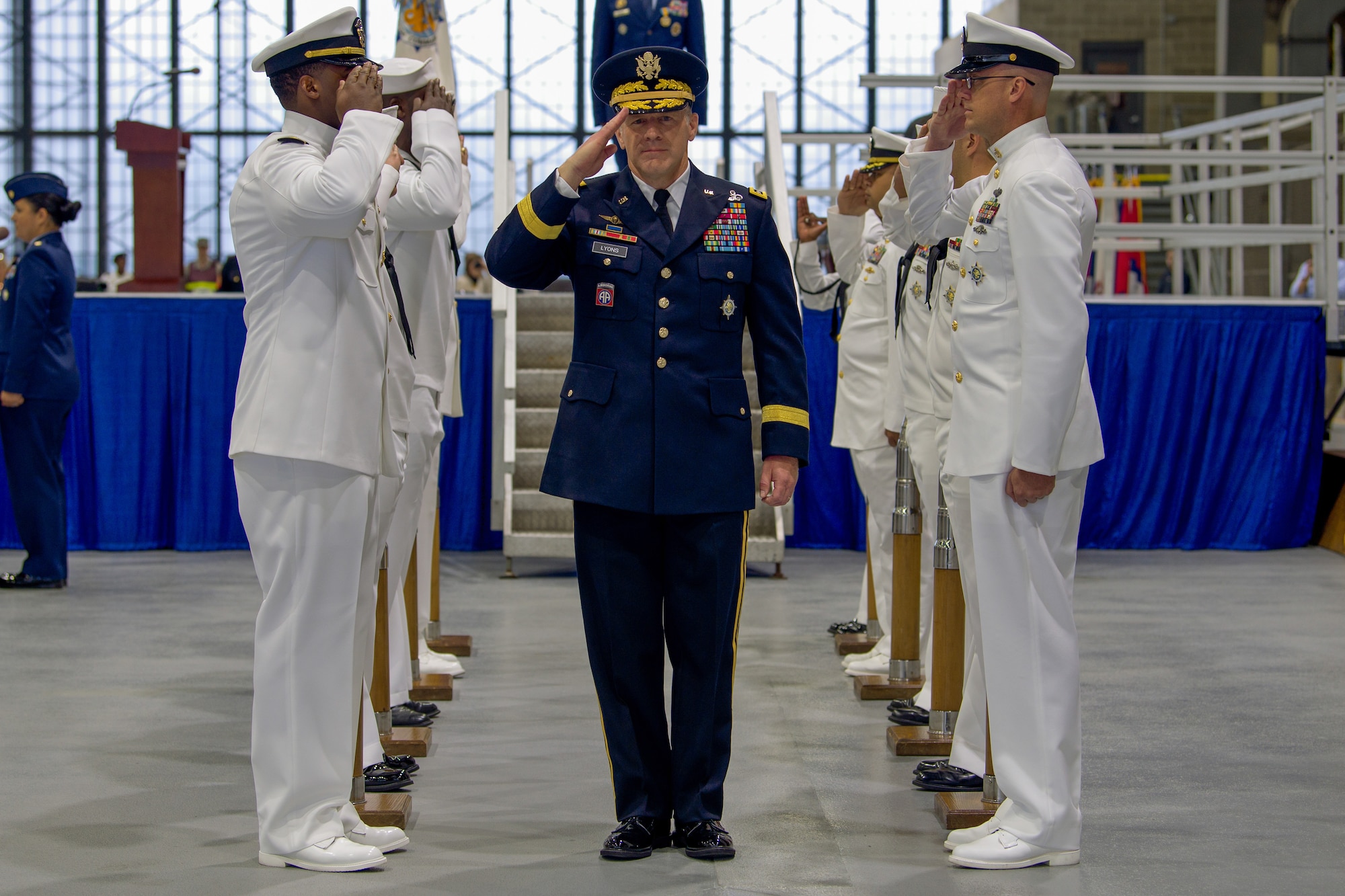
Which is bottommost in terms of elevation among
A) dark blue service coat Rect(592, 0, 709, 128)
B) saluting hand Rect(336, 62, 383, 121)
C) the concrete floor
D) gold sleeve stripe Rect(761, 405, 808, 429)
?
the concrete floor

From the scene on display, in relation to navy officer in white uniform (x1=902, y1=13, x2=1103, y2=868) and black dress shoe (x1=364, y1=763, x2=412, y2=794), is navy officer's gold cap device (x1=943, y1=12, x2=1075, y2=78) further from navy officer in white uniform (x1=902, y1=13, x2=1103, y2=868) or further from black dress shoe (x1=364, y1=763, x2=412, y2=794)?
black dress shoe (x1=364, y1=763, x2=412, y2=794)

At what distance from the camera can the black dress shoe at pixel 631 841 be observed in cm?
309

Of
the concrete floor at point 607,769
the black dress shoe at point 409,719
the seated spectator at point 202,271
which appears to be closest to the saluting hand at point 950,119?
the concrete floor at point 607,769

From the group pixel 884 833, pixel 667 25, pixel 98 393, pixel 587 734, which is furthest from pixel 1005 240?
pixel 98 393

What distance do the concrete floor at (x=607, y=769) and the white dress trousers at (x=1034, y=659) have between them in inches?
5.3

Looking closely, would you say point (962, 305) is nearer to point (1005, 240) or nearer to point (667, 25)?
point (1005, 240)

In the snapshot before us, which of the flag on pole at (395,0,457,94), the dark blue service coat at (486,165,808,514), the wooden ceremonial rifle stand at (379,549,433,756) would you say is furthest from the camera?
the flag on pole at (395,0,457,94)

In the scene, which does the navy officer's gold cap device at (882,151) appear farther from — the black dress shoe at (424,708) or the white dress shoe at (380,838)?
the white dress shoe at (380,838)

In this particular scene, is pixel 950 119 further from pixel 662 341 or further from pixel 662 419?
pixel 662 419

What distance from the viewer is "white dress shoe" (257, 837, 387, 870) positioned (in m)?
3.01

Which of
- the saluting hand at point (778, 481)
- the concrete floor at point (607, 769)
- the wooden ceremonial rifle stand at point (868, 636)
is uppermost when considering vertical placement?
the saluting hand at point (778, 481)

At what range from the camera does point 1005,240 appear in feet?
10.2

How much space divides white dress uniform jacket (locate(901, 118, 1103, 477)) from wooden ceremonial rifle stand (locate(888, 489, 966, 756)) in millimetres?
580

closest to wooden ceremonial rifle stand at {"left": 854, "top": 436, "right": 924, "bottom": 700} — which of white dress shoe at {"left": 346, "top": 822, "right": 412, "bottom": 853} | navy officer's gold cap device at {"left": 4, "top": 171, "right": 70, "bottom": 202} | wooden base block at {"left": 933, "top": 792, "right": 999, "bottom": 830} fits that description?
wooden base block at {"left": 933, "top": 792, "right": 999, "bottom": 830}
